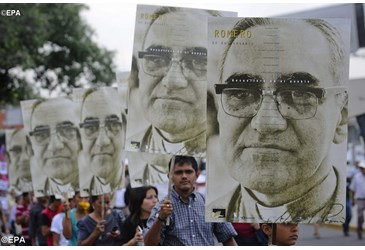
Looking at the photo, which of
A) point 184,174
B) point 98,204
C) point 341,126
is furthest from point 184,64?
point 98,204

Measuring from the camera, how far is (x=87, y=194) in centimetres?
1088

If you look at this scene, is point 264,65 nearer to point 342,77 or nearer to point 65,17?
point 342,77

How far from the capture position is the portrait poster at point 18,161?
16.0 meters

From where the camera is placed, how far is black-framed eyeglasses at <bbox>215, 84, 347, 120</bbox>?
6.20 m

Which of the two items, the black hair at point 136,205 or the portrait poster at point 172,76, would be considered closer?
the portrait poster at point 172,76

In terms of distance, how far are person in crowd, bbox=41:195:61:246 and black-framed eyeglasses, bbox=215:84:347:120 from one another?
5196mm

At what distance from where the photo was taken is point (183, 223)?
6969mm

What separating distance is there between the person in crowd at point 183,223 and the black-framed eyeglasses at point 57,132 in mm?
5175

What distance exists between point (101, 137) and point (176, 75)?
11.4ft

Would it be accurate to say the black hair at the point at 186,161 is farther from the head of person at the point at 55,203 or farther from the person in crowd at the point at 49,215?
the head of person at the point at 55,203

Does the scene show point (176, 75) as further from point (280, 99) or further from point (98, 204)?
point (98, 204)

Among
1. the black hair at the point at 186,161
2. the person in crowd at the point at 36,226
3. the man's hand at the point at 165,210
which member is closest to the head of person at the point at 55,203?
the person in crowd at the point at 36,226

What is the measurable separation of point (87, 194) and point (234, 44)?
493cm
